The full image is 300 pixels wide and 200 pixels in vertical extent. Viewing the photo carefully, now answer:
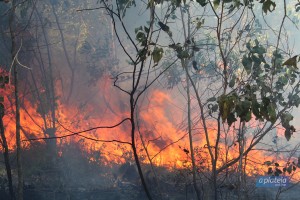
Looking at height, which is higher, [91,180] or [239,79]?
[239,79]

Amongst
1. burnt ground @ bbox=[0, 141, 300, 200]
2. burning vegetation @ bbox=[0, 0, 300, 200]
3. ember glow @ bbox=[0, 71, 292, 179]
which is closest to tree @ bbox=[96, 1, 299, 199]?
burning vegetation @ bbox=[0, 0, 300, 200]

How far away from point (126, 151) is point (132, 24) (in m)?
12.5

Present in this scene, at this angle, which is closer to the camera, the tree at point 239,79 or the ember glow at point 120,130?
the tree at point 239,79

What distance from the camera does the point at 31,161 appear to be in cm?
1202

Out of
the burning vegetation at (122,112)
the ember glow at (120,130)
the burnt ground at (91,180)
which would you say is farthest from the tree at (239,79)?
the ember glow at (120,130)

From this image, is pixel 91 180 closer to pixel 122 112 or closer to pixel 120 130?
pixel 120 130

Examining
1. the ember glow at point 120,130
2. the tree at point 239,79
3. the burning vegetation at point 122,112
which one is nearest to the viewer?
the tree at point 239,79

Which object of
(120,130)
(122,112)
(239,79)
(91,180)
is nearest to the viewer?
(239,79)

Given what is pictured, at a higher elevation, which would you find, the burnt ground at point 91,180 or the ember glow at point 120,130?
the ember glow at point 120,130

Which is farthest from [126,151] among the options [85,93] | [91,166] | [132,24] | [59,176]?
[132,24]


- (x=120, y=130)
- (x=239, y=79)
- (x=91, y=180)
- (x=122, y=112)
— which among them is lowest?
(x=91, y=180)

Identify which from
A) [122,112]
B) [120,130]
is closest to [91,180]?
[120,130]

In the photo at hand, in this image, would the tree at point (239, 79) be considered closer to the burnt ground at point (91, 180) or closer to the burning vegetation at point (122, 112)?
the burning vegetation at point (122, 112)

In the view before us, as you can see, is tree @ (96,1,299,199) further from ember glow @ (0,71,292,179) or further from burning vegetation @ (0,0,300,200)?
ember glow @ (0,71,292,179)
